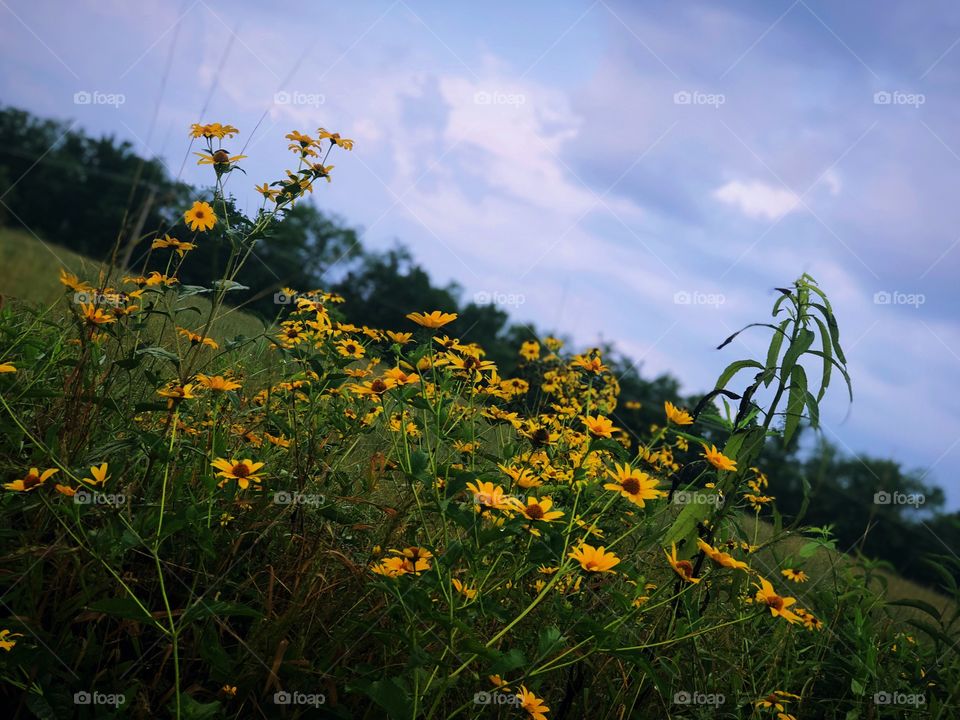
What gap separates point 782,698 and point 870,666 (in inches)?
26.7

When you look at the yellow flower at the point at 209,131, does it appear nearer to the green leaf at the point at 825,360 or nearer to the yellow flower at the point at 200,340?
the yellow flower at the point at 200,340

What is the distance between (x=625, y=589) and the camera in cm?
295

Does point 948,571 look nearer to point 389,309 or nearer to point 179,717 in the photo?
point 179,717

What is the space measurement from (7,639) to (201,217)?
137 cm

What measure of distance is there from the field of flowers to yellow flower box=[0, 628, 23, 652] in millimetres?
13

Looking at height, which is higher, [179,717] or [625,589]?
[625,589]

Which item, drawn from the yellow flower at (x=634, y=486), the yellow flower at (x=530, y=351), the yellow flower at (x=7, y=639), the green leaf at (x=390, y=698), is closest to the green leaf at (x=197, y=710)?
the green leaf at (x=390, y=698)

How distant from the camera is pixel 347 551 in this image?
2555 mm

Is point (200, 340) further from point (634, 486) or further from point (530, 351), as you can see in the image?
point (530, 351)

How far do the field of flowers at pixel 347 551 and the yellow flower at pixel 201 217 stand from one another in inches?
0.4

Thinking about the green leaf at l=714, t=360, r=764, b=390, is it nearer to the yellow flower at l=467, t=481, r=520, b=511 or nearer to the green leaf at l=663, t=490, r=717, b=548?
the green leaf at l=663, t=490, r=717, b=548

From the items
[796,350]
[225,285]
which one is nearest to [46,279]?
[225,285]

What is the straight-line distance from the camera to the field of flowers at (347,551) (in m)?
1.80

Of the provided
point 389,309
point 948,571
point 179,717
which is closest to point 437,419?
point 179,717
